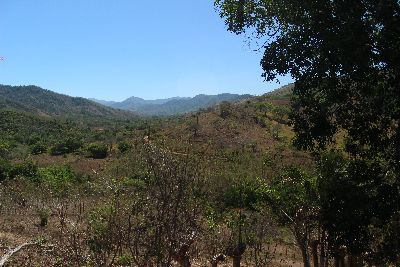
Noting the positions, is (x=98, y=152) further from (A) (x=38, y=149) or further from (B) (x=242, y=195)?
(B) (x=242, y=195)

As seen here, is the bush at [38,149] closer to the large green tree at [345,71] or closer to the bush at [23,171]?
the bush at [23,171]

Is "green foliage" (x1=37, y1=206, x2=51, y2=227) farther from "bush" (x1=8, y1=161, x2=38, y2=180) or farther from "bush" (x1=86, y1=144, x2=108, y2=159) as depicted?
"bush" (x1=86, y1=144, x2=108, y2=159)

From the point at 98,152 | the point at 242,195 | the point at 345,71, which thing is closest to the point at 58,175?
the point at 98,152

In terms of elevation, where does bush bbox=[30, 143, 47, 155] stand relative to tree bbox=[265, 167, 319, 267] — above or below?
below

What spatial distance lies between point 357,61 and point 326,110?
3.88 ft

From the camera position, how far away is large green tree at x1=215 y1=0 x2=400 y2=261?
227 inches

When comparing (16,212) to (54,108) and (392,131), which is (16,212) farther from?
(54,108)

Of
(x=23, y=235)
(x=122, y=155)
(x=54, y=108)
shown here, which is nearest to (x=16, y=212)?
(x=23, y=235)

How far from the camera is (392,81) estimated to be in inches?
237

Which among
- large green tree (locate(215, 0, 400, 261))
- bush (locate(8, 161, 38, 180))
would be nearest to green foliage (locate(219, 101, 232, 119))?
bush (locate(8, 161, 38, 180))

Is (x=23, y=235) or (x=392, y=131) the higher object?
(x=392, y=131)

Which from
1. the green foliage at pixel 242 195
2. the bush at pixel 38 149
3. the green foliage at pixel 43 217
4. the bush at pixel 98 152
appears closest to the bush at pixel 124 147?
the bush at pixel 98 152

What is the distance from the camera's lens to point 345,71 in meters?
5.87

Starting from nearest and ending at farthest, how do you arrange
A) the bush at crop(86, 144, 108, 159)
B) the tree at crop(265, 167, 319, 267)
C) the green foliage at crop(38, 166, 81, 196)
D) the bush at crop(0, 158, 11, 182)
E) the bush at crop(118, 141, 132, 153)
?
the tree at crop(265, 167, 319, 267)
the green foliage at crop(38, 166, 81, 196)
the bush at crop(0, 158, 11, 182)
the bush at crop(118, 141, 132, 153)
the bush at crop(86, 144, 108, 159)
